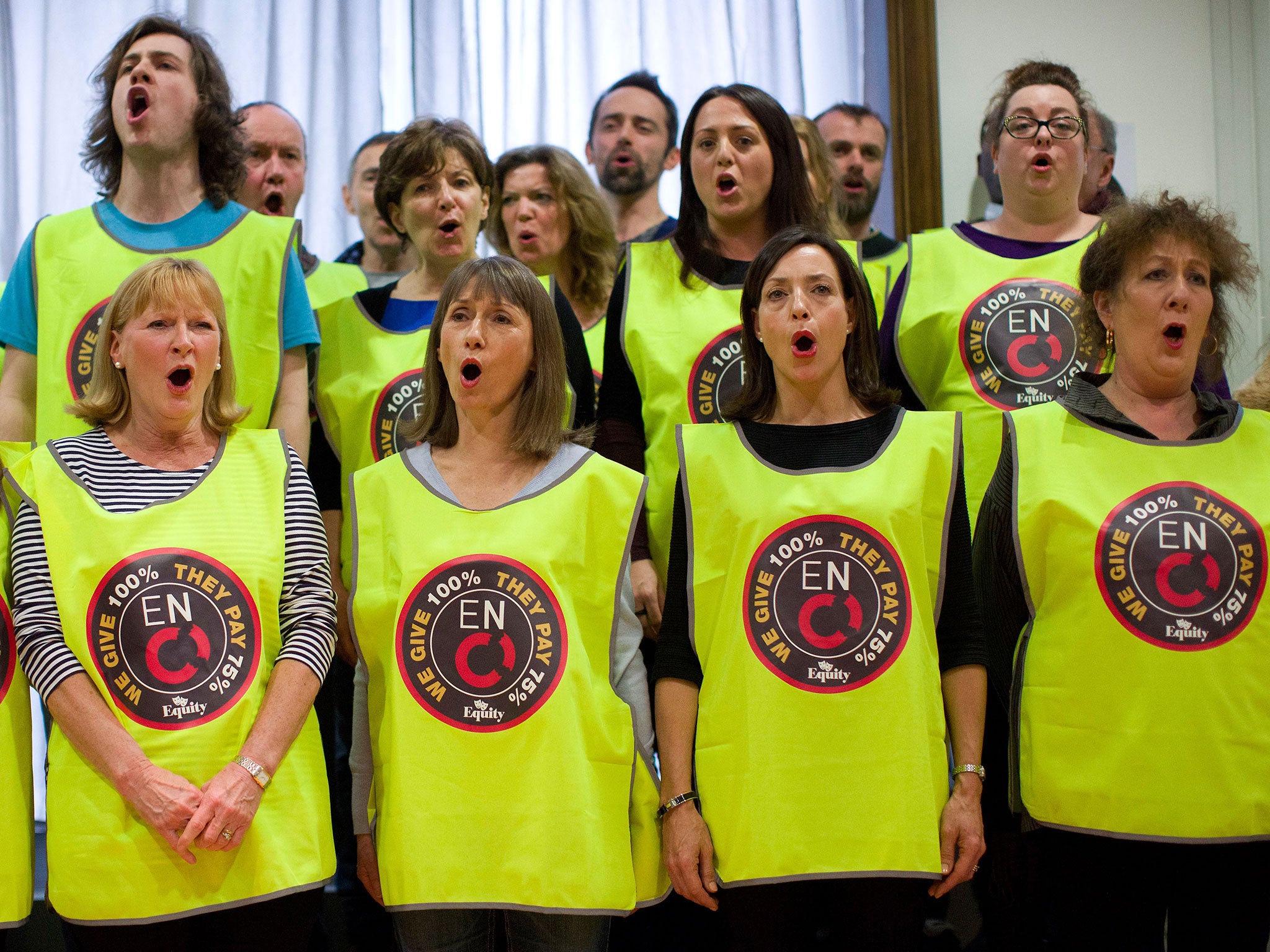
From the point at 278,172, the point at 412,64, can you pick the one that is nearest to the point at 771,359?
the point at 278,172

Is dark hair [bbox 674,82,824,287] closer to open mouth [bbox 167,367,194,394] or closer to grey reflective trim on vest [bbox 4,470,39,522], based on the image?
open mouth [bbox 167,367,194,394]

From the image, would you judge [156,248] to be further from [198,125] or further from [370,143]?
[370,143]

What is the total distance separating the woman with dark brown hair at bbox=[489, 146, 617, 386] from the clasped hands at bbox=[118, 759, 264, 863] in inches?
68.3

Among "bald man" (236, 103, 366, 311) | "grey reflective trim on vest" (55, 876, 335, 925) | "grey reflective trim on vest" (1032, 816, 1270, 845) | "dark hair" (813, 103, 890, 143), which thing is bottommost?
"grey reflective trim on vest" (55, 876, 335, 925)

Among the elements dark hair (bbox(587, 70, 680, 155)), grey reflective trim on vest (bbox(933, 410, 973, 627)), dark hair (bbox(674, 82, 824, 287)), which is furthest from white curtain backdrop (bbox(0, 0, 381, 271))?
grey reflective trim on vest (bbox(933, 410, 973, 627))

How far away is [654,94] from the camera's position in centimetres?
400

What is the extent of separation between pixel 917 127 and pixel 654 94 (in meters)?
1.00

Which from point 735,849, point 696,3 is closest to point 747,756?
point 735,849

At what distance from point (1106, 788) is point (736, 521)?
2.64 ft

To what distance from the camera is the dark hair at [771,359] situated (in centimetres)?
234

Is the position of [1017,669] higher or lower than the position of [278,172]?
lower

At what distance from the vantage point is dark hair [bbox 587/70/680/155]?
400 centimetres

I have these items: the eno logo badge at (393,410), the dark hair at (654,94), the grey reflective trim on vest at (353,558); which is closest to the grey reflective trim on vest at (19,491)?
the grey reflective trim on vest at (353,558)

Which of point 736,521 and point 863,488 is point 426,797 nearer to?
point 736,521
